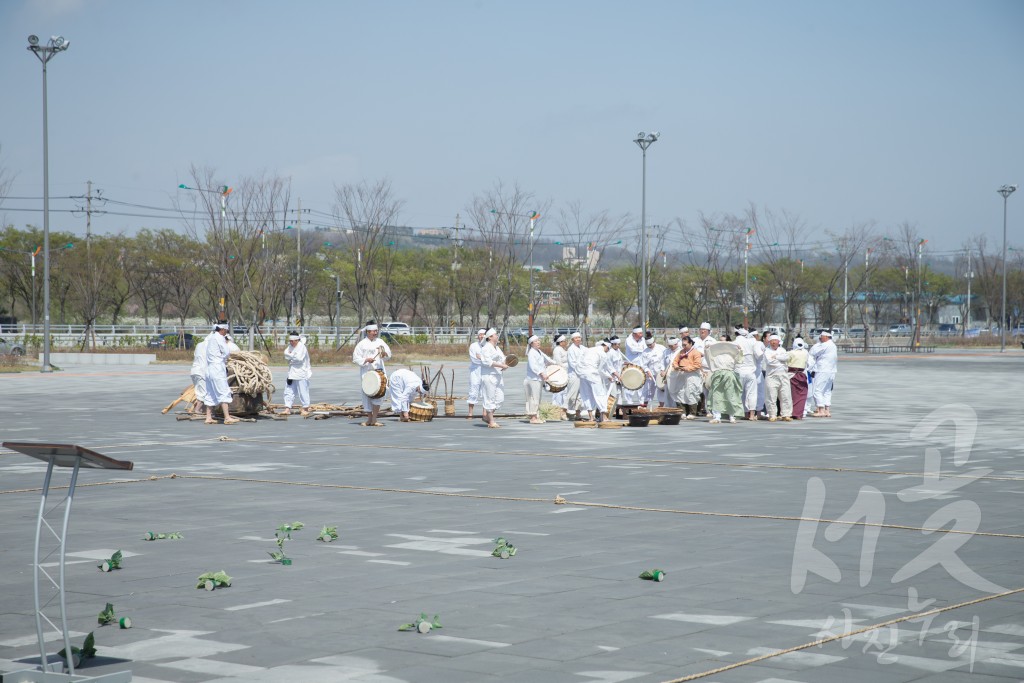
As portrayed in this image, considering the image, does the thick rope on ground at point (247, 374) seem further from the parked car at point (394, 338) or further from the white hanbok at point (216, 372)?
the parked car at point (394, 338)

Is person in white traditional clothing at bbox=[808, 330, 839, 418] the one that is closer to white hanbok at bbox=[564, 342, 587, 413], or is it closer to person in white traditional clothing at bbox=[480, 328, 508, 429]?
white hanbok at bbox=[564, 342, 587, 413]

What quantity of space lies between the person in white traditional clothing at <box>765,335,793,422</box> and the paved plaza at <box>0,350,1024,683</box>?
377 cm

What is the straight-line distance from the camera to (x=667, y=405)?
73.8 feet

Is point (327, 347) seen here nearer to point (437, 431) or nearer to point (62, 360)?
point (62, 360)

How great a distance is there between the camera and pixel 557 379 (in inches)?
802

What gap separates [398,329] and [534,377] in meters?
51.5

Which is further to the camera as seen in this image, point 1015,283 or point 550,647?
point 1015,283

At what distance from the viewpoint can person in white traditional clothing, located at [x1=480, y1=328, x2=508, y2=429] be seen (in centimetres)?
1967

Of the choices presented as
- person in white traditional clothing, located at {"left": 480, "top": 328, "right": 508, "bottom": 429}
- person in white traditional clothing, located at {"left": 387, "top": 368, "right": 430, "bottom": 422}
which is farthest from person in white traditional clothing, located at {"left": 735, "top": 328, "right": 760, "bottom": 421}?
person in white traditional clothing, located at {"left": 387, "top": 368, "right": 430, "bottom": 422}

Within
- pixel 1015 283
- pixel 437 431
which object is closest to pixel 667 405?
pixel 437 431

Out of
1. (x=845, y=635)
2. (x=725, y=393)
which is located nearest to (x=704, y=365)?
(x=725, y=393)

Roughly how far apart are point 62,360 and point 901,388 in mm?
33836

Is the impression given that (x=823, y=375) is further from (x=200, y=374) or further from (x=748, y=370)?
(x=200, y=374)

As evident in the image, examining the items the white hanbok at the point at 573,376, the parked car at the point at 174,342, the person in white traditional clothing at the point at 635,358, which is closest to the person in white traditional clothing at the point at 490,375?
the white hanbok at the point at 573,376
